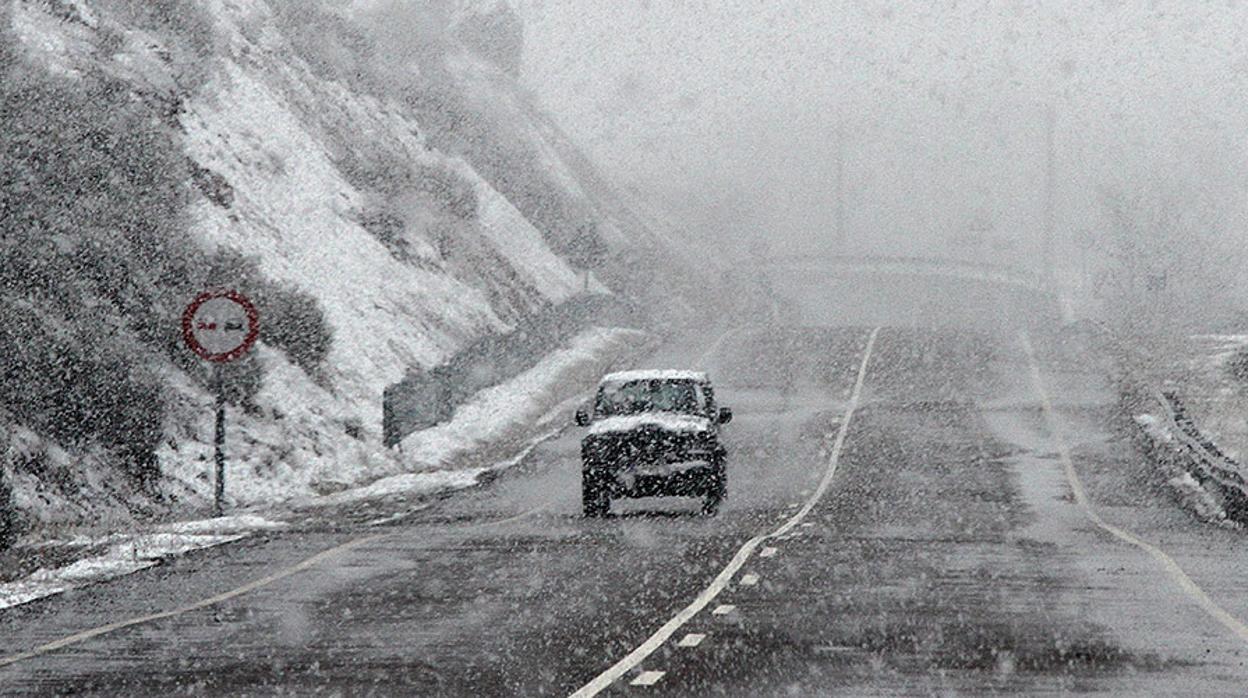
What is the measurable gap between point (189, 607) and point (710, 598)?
3.95 meters

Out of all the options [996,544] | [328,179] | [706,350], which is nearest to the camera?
[996,544]

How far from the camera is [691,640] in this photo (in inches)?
508

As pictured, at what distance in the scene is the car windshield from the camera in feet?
81.1

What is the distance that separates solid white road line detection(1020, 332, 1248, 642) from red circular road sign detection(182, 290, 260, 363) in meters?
10.1

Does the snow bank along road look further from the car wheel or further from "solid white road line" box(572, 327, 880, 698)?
the car wheel

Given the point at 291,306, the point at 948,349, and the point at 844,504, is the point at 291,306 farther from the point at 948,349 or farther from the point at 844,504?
the point at 948,349

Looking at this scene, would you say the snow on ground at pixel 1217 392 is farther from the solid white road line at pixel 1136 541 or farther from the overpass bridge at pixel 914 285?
the overpass bridge at pixel 914 285

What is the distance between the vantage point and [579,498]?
27.0 m

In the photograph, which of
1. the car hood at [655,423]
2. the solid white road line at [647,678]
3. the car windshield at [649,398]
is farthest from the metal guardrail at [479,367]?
the solid white road line at [647,678]

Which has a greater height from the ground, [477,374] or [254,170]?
[254,170]

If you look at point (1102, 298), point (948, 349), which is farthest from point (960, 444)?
point (1102, 298)

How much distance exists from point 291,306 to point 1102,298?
99688 mm

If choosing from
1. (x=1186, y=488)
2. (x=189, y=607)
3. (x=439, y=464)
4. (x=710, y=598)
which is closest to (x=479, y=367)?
(x=439, y=464)

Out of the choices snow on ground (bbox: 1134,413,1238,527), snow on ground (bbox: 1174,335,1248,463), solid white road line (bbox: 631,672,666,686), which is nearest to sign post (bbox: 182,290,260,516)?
snow on ground (bbox: 1134,413,1238,527)
